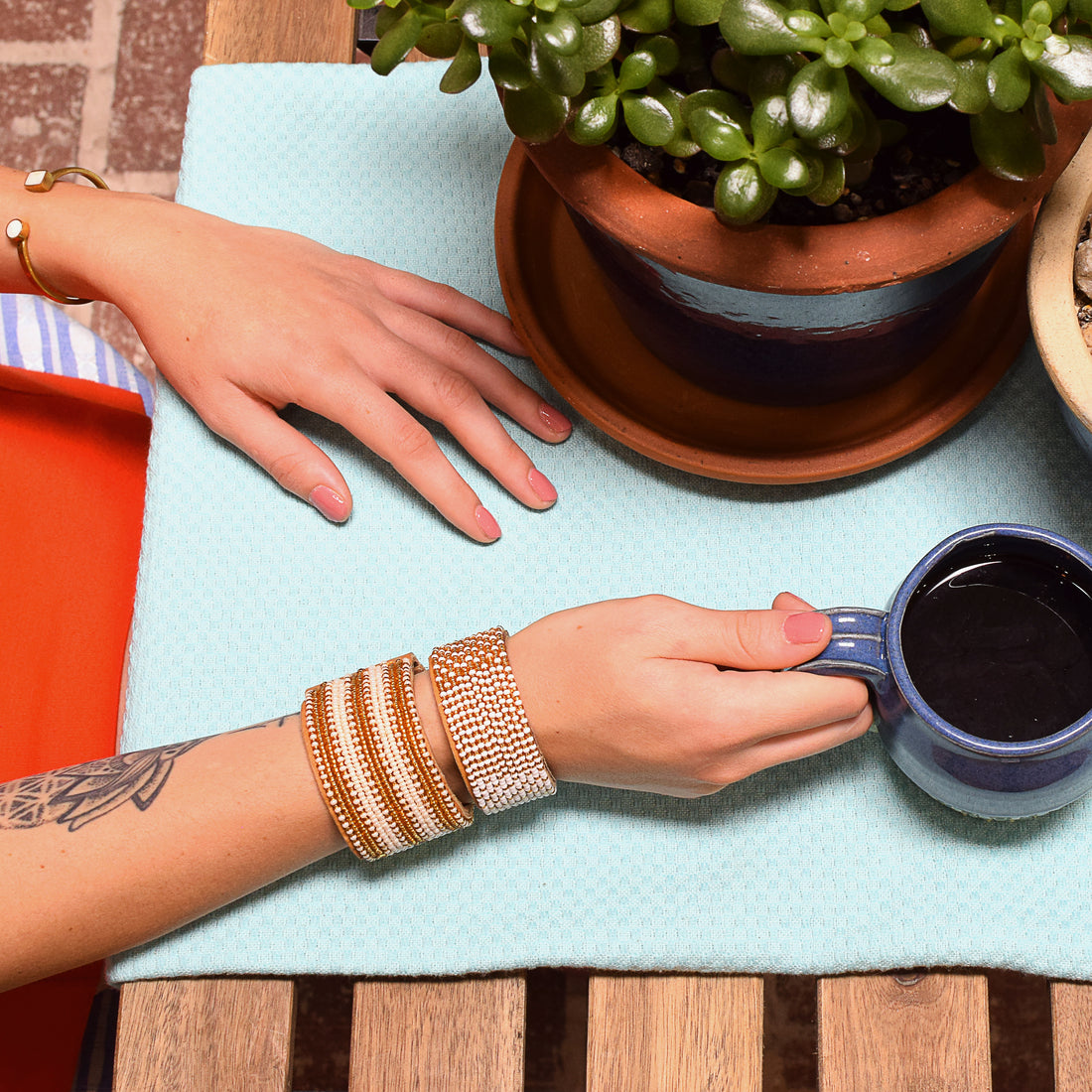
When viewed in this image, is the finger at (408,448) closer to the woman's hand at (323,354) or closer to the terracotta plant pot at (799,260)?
the woman's hand at (323,354)

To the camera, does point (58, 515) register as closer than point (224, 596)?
No

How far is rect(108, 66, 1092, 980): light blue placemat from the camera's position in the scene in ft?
1.69

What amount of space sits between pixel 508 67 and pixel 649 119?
57 millimetres

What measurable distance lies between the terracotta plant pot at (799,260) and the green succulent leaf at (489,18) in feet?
0.26

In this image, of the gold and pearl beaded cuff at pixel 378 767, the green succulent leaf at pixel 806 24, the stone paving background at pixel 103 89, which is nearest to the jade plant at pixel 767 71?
the green succulent leaf at pixel 806 24

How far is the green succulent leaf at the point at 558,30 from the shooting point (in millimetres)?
338

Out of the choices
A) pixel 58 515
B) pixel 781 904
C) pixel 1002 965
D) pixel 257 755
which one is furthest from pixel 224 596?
pixel 1002 965

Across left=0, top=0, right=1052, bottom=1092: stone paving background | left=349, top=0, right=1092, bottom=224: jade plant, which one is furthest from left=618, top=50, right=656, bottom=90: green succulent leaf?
left=0, top=0, right=1052, bottom=1092: stone paving background

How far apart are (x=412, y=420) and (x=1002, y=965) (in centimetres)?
42

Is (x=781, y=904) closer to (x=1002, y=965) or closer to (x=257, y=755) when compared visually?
(x=1002, y=965)

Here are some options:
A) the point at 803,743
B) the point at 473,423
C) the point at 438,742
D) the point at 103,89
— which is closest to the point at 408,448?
the point at 473,423

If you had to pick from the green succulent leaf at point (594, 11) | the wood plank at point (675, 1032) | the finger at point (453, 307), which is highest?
the green succulent leaf at point (594, 11)

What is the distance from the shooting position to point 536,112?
15.3 inches

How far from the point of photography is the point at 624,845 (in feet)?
1.73
